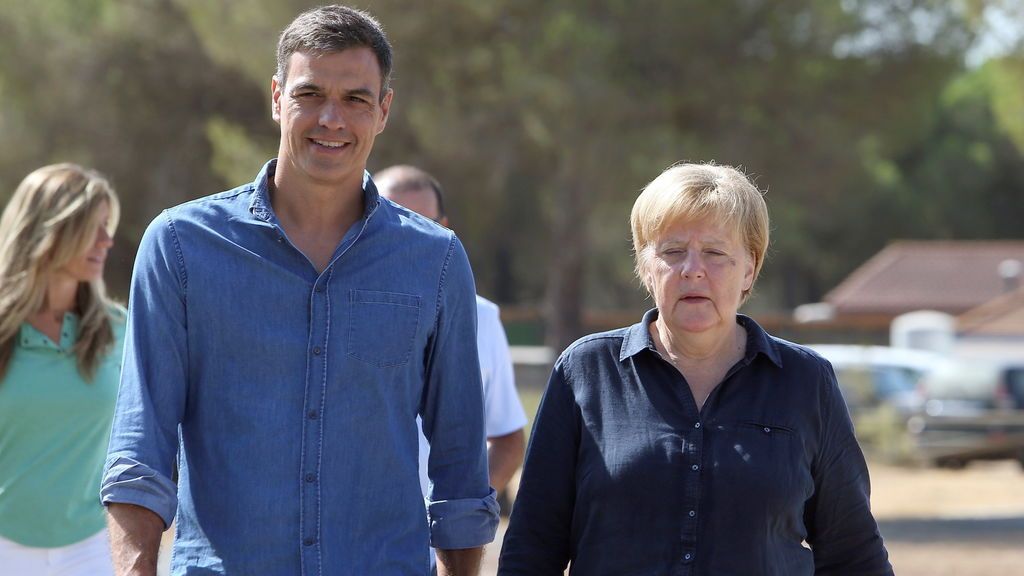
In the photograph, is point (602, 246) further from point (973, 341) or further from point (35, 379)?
point (35, 379)

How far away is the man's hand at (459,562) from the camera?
2955 millimetres

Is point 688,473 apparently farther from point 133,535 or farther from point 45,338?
point 45,338

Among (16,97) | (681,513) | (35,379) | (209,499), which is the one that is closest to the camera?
(209,499)

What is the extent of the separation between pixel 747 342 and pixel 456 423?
72cm

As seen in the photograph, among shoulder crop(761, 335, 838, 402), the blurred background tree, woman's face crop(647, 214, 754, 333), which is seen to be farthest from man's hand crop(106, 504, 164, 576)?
the blurred background tree

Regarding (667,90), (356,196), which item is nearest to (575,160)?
(667,90)

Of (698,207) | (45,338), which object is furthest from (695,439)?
(45,338)

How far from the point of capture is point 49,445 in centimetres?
416

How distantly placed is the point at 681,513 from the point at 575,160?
16.5 metres

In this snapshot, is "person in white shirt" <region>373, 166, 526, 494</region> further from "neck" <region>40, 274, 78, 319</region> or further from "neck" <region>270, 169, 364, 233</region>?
"neck" <region>270, 169, 364, 233</region>

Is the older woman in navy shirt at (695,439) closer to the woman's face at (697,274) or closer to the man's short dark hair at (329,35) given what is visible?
the woman's face at (697,274)

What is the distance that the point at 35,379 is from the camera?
4.20 m

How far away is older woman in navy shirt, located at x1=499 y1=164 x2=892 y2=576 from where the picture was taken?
9.68ft

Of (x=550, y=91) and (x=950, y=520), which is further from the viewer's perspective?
(x=550, y=91)
